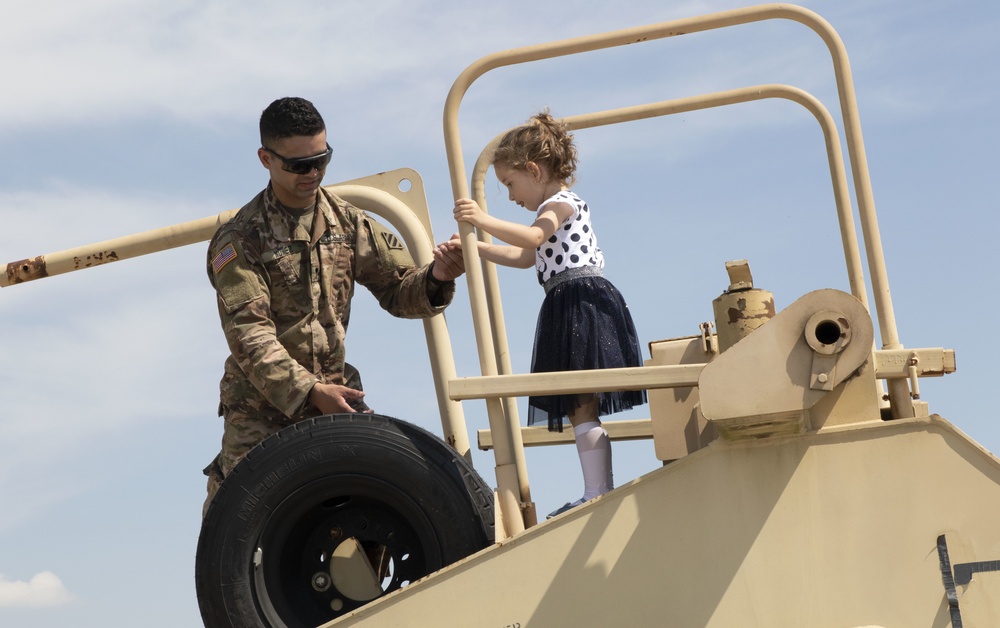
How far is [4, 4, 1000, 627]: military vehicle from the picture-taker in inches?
102

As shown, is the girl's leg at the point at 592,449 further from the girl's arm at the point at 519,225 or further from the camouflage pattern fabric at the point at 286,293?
the camouflage pattern fabric at the point at 286,293

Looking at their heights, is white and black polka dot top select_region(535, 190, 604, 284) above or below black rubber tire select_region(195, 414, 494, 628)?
above

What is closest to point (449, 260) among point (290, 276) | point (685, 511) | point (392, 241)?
point (392, 241)

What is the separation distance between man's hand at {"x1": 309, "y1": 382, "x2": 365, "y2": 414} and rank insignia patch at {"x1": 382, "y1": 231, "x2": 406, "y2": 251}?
0.59 meters

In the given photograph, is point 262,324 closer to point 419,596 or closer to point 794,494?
point 419,596

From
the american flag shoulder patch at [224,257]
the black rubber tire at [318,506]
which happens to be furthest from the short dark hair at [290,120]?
the black rubber tire at [318,506]

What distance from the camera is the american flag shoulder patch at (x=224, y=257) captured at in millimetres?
3512

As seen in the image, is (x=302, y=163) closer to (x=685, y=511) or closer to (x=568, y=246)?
(x=568, y=246)

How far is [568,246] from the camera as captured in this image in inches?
135

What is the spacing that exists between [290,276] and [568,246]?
2.54ft

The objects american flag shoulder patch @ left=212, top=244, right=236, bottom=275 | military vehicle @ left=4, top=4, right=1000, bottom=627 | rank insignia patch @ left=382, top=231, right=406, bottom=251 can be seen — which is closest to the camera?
military vehicle @ left=4, top=4, right=1000, bottom=627

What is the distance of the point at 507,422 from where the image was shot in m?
3.01

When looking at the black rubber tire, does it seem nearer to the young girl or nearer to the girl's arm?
the young girl

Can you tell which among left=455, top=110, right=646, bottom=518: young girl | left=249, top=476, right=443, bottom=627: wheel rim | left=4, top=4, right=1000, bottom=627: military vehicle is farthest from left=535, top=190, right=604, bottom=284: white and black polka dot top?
left=249, top=476, right=443, bottom=627: wheel rim
